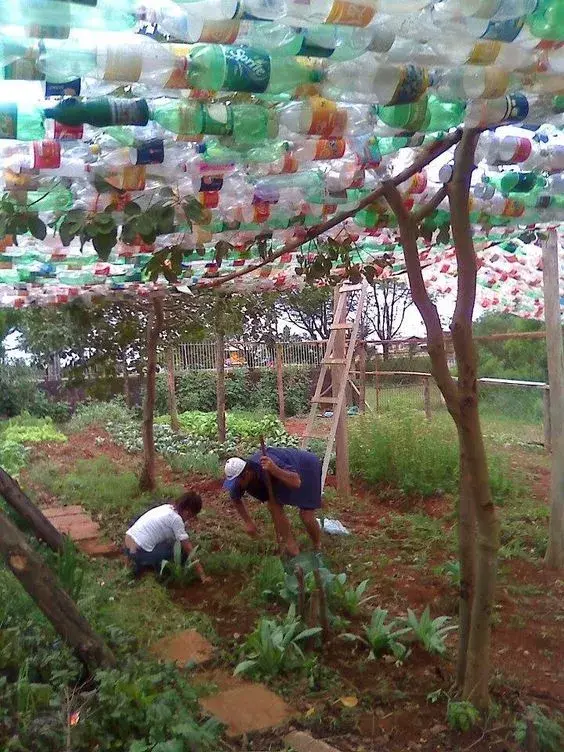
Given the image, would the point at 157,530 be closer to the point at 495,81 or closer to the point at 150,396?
the point at 150,396

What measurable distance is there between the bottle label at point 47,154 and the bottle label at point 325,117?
1.04 metres

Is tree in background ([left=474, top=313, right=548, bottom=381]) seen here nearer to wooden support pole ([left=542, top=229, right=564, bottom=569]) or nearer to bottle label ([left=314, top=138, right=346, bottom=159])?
wooden support pole ([left=542, top=229, right=564, bottom=569])

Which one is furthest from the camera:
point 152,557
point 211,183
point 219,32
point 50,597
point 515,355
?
point 515,355

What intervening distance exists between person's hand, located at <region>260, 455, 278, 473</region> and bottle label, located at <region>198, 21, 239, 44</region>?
3.30 metres

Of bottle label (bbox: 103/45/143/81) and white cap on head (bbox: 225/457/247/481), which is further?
white cap on head (bbox: 225/457/247/481)

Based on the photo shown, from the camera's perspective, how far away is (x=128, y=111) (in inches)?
92.4

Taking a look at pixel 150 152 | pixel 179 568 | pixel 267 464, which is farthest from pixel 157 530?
pixel 150 152

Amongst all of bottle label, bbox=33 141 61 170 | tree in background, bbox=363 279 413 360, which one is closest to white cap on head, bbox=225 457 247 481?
bottle label, bbox=33 141 61 170

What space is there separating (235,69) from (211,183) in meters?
1.25

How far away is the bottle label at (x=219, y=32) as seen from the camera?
179 centimetres

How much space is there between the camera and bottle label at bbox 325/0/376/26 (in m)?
1.70

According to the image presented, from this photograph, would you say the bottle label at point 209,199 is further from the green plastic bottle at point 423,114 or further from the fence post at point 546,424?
the fence post at point 546,424

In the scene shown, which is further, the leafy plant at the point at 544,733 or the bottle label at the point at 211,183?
the bottle label at the point at 211,183

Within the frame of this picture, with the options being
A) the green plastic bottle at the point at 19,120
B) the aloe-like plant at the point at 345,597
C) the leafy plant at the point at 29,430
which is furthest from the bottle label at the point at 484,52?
the leafy plant at the point at 29,430
